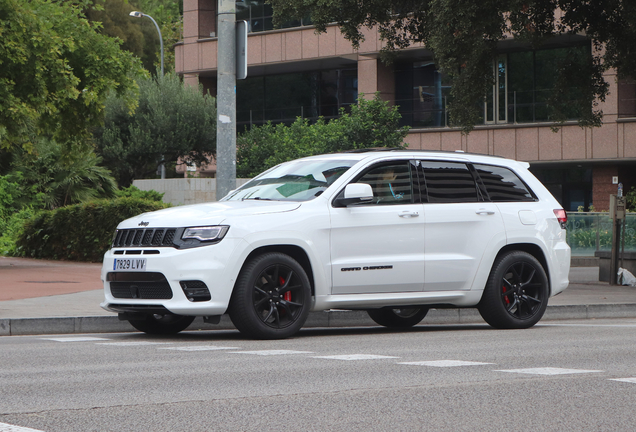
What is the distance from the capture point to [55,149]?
3166 cm

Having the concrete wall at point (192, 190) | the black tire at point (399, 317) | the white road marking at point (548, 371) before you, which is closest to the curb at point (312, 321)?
the black tire at point (399, 317)

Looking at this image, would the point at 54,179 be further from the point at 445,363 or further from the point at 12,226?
the point at 445,363

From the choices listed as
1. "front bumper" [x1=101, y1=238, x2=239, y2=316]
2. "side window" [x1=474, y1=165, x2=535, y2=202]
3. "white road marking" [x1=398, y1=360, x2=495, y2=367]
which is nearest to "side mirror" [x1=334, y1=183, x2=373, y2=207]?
"front bumper" [x1=101, y1=238, x2=239, y2=316]

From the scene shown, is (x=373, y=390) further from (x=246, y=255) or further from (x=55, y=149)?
(x=55, y=149)

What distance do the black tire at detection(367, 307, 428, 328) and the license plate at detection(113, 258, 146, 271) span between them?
10.1ft

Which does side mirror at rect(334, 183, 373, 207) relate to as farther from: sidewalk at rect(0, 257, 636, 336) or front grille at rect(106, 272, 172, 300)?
sidewalk at rect(0, 257, 636, 336)

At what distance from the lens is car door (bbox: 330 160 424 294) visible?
9.35 metres

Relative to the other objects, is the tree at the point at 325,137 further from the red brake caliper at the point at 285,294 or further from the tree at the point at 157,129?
the red brake caliper at the point at 285,294

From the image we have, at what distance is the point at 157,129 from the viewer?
41125 millimetres

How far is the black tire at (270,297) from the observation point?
8.75m

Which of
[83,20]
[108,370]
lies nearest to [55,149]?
[83,20]

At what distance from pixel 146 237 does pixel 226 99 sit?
3.97m

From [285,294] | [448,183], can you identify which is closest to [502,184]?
[448,183]

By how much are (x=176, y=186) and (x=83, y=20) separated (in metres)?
13.7
